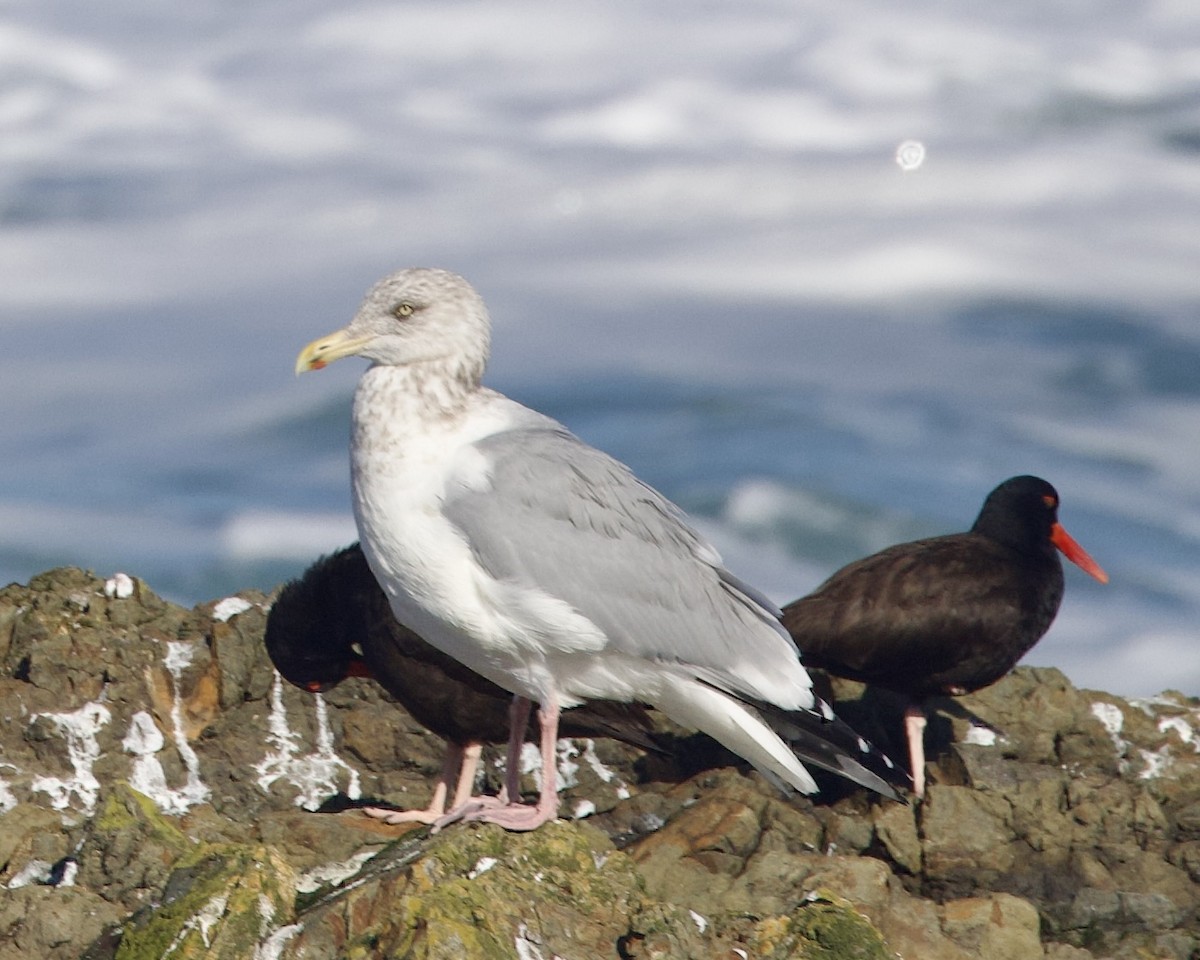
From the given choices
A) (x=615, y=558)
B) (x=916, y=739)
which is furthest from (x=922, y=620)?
(x=615, y=558)

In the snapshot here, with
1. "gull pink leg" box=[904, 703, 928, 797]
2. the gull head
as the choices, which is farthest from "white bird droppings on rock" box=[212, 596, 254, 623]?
"gull pink leg" box=[904, 703, 928, 797]

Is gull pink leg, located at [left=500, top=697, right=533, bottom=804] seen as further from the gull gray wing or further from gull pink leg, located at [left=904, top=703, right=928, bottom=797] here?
gull pink leg, located at [left=904, top=703, right=928, bottom=797]

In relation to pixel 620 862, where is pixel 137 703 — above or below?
below

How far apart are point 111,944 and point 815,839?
3.23 metres

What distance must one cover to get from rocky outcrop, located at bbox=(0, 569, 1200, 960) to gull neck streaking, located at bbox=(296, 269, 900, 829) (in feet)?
2.00

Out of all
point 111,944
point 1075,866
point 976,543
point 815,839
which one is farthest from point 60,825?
point 976,543

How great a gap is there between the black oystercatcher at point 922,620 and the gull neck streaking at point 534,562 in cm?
194

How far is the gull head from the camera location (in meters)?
7.18

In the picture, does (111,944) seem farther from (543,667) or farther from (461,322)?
(461,322)

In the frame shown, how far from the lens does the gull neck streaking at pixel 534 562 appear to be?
271 inches

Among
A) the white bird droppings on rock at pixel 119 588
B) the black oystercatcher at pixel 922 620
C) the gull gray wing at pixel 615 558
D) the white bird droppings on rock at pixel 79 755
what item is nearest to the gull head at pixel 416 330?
the gull gray wing at pixel 615 558

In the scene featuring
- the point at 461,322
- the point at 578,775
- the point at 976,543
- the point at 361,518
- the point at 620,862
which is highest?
the point at 461,322

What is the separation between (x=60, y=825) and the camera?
7.34 m

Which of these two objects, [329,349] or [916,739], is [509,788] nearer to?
[329,349]
